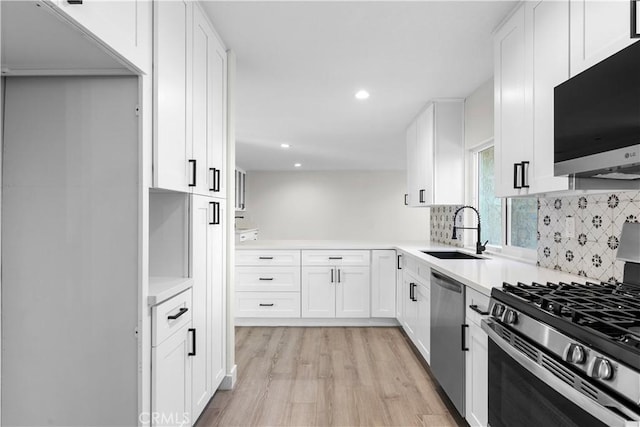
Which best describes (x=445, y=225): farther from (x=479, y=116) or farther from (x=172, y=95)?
(x=172, y=95)

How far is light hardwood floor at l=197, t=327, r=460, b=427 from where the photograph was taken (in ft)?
7.61

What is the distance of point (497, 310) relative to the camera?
1559mm

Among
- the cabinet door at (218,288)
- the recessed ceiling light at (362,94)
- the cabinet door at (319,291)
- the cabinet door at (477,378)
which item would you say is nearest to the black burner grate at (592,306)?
the cabinet door at (477,378)

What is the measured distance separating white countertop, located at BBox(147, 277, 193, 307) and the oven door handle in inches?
53.7

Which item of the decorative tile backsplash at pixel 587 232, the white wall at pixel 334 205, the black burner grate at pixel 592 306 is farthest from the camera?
the white wall at pixel 334 205

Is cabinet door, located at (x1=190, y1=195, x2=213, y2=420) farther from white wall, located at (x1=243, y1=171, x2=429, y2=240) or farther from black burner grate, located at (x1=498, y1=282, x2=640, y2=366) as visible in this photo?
white wall, located at (x1=243, y1=171, x2=429, y2=240)

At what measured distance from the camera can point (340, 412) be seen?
2389 millimetres

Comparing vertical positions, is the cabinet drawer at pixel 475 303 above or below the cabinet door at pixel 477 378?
above

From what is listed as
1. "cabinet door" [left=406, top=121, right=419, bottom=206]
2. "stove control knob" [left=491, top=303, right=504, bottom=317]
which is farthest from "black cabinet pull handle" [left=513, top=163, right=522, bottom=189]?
"cabinet door" [left=406, top=121, right=419, bottom=206]

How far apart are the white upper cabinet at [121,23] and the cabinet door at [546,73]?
1732 millimetres

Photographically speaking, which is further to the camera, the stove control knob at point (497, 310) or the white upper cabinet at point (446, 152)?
the white upper cabinet at point (446, 152)

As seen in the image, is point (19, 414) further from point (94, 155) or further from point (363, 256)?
point (363, 256)

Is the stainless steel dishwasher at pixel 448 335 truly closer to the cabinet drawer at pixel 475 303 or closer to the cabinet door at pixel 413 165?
the cabinet drawer at pixel 475 303

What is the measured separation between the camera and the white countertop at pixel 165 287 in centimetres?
153
